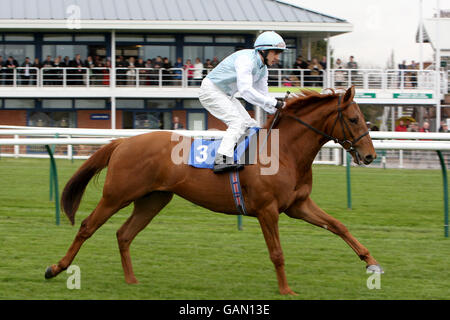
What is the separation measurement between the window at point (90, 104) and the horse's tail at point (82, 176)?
57.2 feet

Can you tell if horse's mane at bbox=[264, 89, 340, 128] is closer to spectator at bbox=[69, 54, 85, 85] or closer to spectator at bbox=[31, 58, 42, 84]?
spectator at bbox=[69, 54, 85, 85]

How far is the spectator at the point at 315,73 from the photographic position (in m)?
21.2

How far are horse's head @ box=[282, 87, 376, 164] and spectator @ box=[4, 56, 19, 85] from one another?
1759 centimetres

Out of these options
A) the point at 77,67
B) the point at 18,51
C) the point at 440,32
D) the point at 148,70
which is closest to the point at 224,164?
the point at 148,70

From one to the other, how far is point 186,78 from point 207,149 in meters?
16.7

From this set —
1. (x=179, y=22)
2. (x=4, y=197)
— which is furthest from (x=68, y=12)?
(x=4, y=197)

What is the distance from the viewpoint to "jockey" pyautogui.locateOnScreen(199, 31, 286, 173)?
5074 millimetres

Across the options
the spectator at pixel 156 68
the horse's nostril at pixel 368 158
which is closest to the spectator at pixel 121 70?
the spectator at pixel 156 68

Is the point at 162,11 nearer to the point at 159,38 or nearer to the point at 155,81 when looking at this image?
the point at 159,38

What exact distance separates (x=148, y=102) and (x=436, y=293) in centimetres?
1867

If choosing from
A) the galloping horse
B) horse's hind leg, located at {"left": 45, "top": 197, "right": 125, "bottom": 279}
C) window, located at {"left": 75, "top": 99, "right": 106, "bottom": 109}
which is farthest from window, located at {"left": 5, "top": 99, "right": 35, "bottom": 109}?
horse's hind leg, located at {"left": 45, "top": 197, "right": 125, "bottom": 279}

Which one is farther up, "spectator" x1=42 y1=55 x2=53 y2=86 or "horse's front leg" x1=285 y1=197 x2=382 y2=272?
"spectator" x1=42 y1=55 x2=53 y2=86

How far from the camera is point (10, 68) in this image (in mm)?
21359

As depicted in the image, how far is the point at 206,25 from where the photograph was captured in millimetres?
21953
